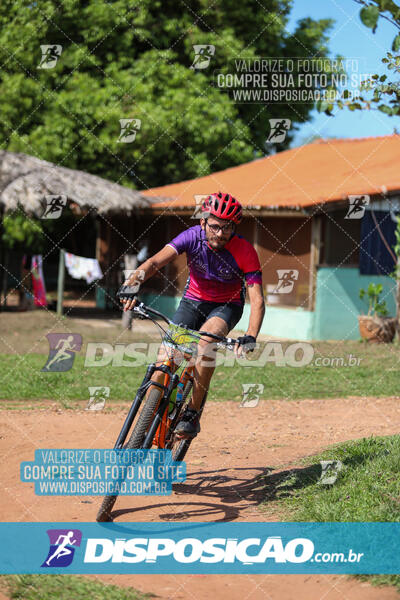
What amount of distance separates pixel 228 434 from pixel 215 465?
1.26 metres

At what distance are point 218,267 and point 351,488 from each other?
1.86 metres

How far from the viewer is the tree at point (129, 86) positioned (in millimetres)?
22828

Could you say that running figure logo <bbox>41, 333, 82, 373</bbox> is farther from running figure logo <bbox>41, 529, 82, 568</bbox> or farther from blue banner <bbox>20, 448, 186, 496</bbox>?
running figure logo <bbox>41, 529, 82, 568</bbox>

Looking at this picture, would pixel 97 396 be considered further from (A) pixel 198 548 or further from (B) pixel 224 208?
(A) pixel 198 548

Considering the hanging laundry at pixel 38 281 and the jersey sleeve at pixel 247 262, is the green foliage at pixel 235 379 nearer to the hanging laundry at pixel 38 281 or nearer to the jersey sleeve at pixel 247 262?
the jersey sleeve at pixel 247 262

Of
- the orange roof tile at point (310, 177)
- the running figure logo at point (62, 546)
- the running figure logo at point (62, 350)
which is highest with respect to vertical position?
the orange roof tile at point (310, 177)

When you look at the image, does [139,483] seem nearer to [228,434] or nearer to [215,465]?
[215,465]

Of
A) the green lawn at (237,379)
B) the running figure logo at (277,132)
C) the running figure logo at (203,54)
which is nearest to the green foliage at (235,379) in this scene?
the green lawn at (237,379)

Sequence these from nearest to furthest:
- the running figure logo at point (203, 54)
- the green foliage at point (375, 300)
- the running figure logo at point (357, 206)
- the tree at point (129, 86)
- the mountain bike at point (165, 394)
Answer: the mountain bike at point (165, 394) < the running figure logo at point (357, 206) < the green foliage at point (375, 300) < the running figure logo at point (203, 54) < the tree at point (129, 86)

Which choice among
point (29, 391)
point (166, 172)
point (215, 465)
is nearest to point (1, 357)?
point (29, 391)

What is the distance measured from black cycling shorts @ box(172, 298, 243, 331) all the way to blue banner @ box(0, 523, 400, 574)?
1556 mm

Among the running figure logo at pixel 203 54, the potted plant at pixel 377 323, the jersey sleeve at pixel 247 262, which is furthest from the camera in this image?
the running figure logo at pixel 203 54

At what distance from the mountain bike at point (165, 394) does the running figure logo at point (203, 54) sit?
56.4 feet

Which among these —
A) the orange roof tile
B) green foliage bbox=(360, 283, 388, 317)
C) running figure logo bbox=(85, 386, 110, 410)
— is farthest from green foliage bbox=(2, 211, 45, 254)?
running figure logo bbox=(85, 386, 110, 410)
